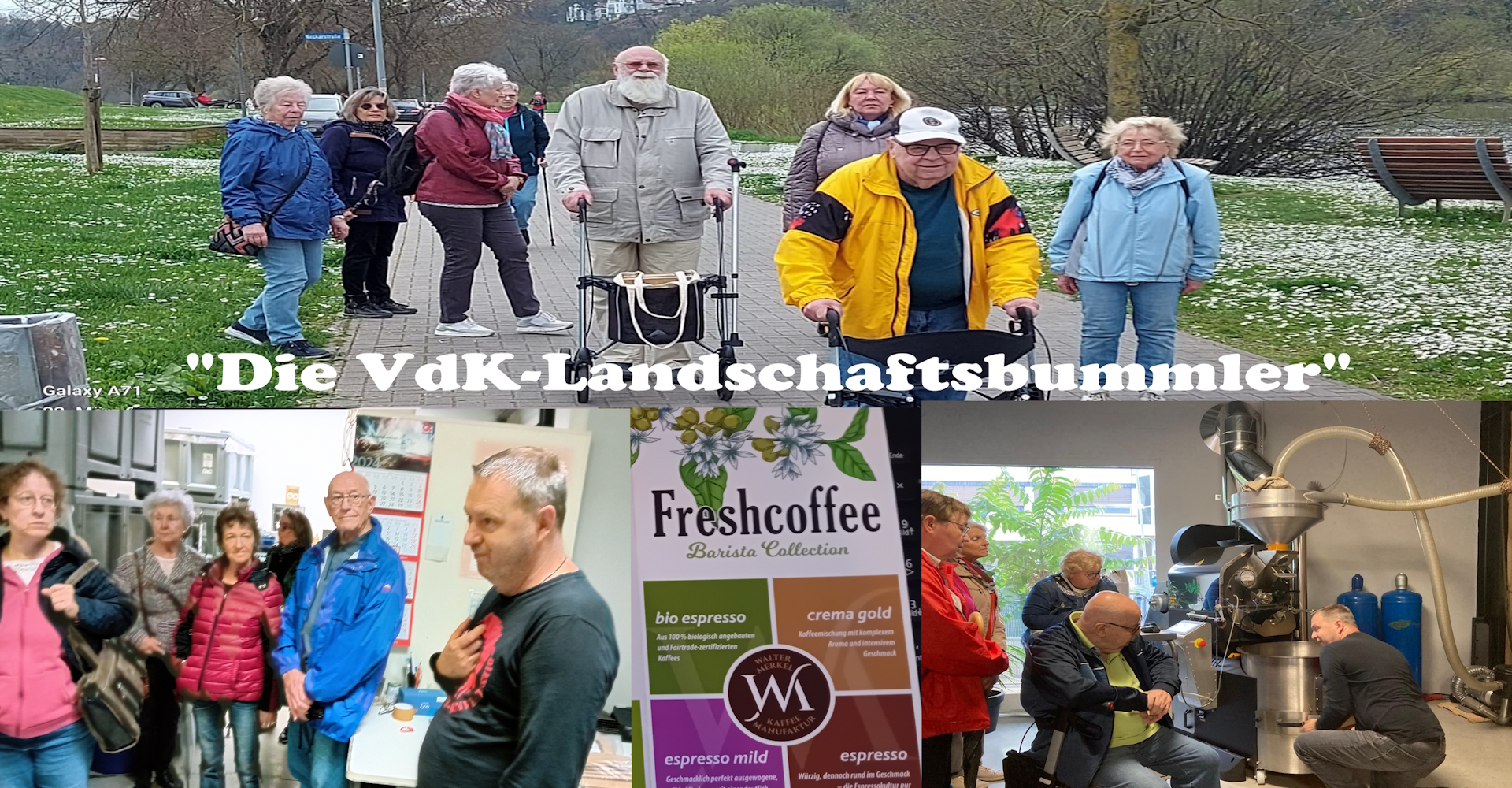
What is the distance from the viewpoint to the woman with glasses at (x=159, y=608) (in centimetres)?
460

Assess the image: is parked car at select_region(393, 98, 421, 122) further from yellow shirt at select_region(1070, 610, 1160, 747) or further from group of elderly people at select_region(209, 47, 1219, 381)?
yellow shirt at select_region(1070, 610, 1160, 747)

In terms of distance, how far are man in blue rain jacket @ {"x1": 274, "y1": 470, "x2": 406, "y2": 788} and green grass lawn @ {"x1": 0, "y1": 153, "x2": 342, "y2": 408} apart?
211 centimetres

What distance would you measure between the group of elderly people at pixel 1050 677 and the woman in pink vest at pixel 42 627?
2.21m

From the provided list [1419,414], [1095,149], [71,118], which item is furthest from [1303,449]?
[71,118]

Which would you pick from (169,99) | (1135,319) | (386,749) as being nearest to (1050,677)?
(386,749)

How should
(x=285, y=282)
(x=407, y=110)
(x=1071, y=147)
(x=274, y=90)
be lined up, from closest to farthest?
(x=274, y=90) < (x=285, y=282) < (x=407, y=110) < (x=1071, y=147)

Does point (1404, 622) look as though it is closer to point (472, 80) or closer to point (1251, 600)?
point (1251, 600)

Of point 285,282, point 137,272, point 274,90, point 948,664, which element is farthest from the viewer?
point 137,272

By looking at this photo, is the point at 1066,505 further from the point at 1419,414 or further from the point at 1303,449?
the point at 1419,414

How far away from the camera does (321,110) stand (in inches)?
288

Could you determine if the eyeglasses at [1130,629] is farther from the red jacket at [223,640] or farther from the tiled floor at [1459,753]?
the red jacket at [223,640]

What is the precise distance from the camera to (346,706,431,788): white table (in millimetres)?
4566

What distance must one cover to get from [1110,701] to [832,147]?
2.94 m

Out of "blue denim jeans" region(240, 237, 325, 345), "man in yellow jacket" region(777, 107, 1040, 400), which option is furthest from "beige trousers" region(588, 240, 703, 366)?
"man in yellow jacket" region(777, 107, 1040, 400)
